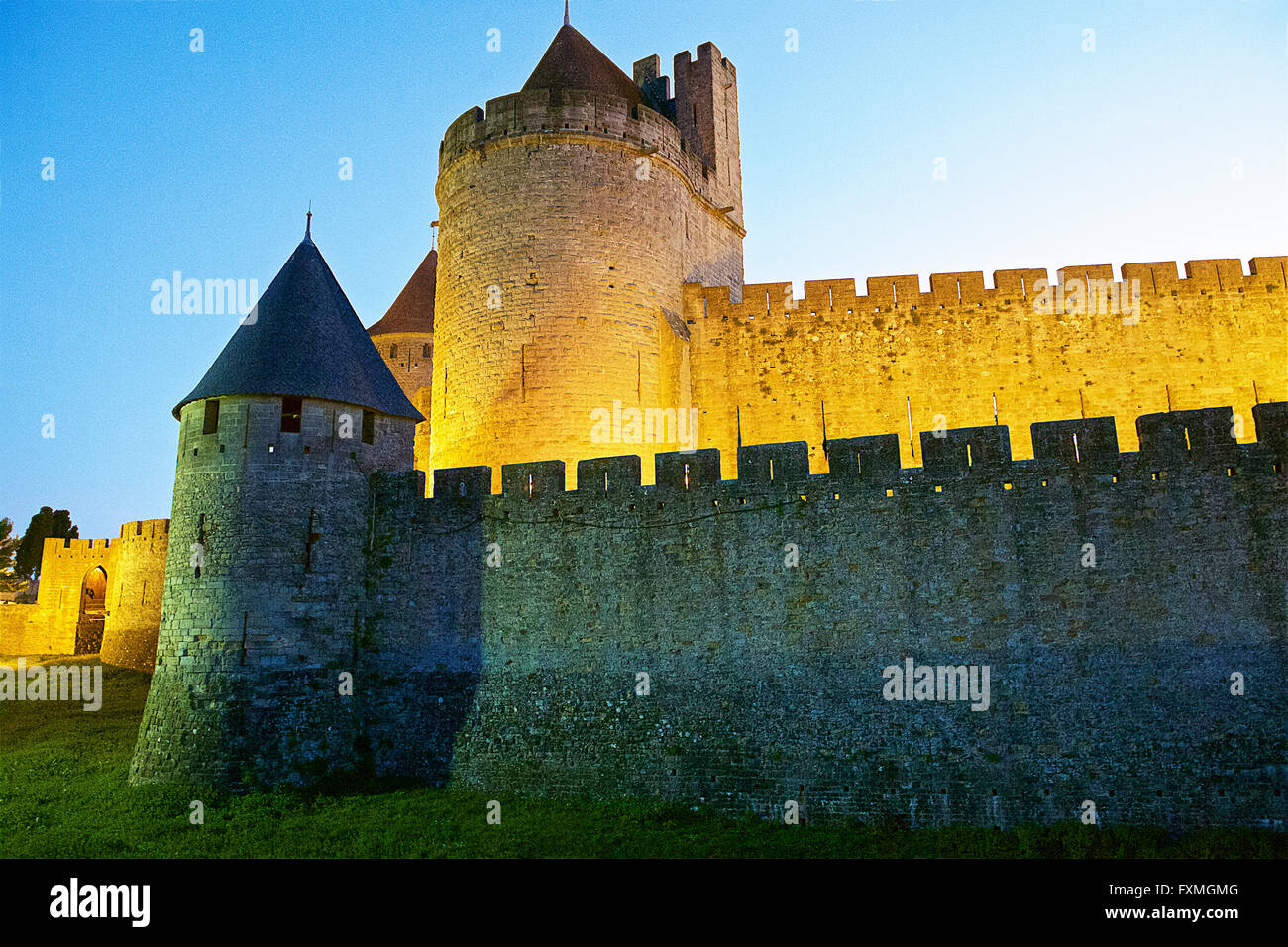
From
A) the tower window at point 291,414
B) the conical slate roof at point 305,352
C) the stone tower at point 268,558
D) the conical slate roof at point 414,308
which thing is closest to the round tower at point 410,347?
the conical slate roof at point 414,308

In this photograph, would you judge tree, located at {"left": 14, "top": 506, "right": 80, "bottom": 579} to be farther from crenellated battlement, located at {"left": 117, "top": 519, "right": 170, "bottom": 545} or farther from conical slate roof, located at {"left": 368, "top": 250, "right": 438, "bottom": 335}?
conical slate roof, located at {"left": 368, "top": 250, "right": 438, "bottom": 335}

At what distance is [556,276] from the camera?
18.1 meters

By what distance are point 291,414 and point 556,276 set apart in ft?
20.0

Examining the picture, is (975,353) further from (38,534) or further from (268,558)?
(38,534)

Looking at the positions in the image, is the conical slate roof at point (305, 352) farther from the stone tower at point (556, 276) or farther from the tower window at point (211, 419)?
the stone tower at point (556, 276)

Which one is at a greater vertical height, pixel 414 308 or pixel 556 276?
pixel 414 308

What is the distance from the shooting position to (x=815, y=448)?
2048cm

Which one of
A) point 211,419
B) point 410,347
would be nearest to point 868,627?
point 211,419

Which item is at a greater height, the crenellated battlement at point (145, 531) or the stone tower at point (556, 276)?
the stone tower at point (556, 276)

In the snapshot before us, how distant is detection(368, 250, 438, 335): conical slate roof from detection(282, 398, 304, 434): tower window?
12.3 meters

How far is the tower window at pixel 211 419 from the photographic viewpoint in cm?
1434

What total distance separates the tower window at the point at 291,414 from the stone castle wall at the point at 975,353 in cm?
891

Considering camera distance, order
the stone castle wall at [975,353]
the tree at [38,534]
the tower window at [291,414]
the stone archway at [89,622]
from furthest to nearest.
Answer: the tree at [38,534]
the stone archway at [89,622]
the stone castle wall at [975,353]
the tower window at [291,414]
